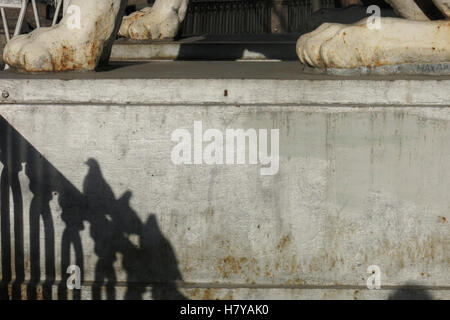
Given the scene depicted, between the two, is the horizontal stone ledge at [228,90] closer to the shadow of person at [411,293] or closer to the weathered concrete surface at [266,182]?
the weathered concrete surface at [266,182]

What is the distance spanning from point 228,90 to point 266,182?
1.53ft

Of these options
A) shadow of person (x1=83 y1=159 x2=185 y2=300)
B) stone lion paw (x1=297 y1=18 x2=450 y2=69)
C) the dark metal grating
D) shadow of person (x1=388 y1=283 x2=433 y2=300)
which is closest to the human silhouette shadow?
shadow of person (x1=83 y1=159 x2=185 y2=300)

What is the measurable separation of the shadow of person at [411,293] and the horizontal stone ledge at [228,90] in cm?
86

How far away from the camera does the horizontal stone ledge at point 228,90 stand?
393cm

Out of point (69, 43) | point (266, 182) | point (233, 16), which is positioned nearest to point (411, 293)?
point (266, 182)

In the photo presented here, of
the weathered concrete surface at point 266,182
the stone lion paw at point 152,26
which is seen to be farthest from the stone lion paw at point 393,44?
the stone lion paw at point 152,26

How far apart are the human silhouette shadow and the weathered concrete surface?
0.01 metres

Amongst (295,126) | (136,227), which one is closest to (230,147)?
(295,126)

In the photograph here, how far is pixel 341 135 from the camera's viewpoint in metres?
3.96

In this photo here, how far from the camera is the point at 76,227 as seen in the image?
4.04 metres

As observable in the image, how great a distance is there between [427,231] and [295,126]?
794mm

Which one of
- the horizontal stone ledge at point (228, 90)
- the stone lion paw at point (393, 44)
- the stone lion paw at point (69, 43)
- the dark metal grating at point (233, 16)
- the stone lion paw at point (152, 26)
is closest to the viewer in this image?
the horizontal stone ledge at point (228, 90)

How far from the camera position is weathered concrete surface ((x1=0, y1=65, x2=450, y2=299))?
13.0 ft

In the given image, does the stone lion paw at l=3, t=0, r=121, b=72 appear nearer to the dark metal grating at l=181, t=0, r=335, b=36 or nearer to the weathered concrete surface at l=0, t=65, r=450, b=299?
the weathered concrete surface at l=0, t=65, r=450, b=299
